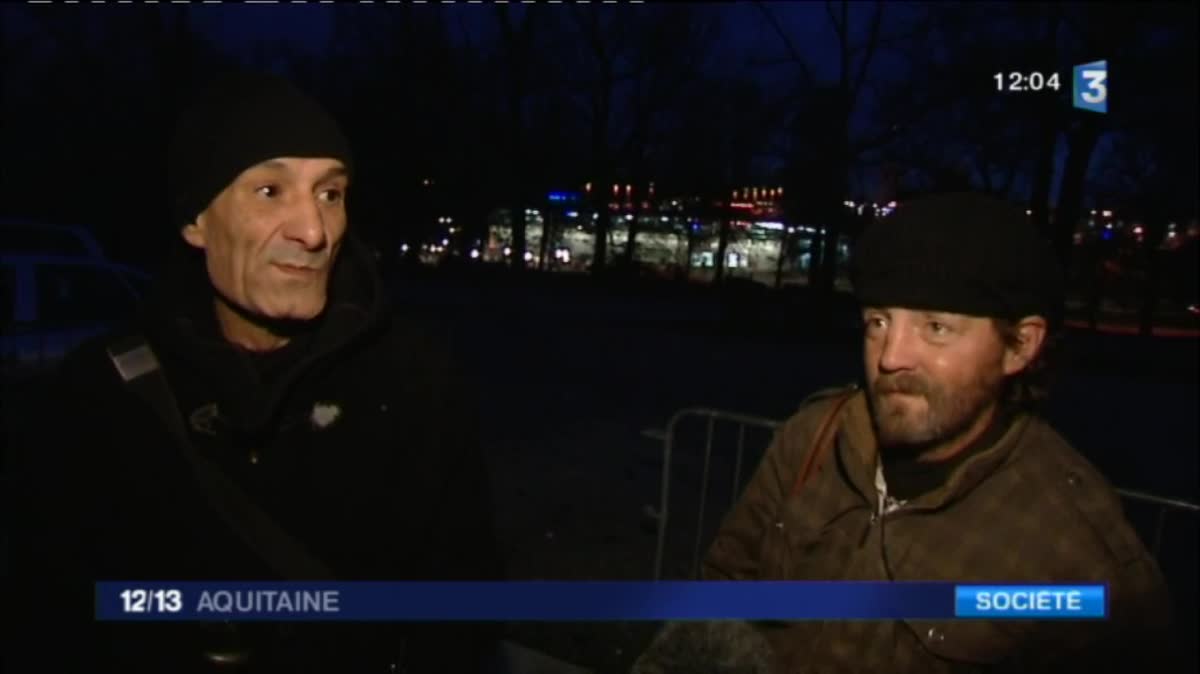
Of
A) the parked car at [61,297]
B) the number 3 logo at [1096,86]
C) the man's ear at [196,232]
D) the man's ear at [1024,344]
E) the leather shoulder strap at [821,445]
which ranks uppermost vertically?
the number 3 logo at [1096,86]

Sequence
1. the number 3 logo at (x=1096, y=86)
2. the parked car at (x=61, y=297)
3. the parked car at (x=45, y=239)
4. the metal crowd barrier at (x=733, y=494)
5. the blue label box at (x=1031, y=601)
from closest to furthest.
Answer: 1. the blue label box at (x=1031, y=601)
2. the metal crowd barrier at (x=733, y=494)
3. the parked car at (x=61, y=297)
4. the parked car at (x=45, y=239)
5. the number 3 logo at (x=1096, y=86)

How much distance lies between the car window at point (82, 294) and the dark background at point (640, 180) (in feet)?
5.86

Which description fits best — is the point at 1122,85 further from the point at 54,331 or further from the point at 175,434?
the point at 175,434

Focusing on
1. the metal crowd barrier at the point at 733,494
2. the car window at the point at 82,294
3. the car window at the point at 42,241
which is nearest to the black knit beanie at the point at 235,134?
the metal crowd barrier at the point at 733,494

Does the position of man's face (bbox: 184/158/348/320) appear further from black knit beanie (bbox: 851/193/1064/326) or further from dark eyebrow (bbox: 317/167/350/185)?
black knit beanie (bbox: 851/193/1064/326)

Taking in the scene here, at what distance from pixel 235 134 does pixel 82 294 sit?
6.02 m

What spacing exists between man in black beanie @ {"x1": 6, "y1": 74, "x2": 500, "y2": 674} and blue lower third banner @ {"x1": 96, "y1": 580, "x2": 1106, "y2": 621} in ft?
0.10

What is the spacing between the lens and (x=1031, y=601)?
1497mm

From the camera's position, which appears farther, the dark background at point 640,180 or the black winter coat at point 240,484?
the dark background at point 640,180

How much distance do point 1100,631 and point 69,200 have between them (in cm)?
2857

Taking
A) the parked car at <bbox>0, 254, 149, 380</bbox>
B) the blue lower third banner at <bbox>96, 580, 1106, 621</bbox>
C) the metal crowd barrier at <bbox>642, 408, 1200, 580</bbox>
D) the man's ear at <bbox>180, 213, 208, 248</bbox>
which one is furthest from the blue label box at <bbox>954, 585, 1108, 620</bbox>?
the parked car at <bbox>0, 254, 149, 380</bbox>

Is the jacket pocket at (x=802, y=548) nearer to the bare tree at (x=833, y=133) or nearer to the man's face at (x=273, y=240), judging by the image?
Answer: the man's face at (x=273, y=240)

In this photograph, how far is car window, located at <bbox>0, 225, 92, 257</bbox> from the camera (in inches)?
418

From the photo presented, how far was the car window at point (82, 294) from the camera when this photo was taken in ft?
21.9
